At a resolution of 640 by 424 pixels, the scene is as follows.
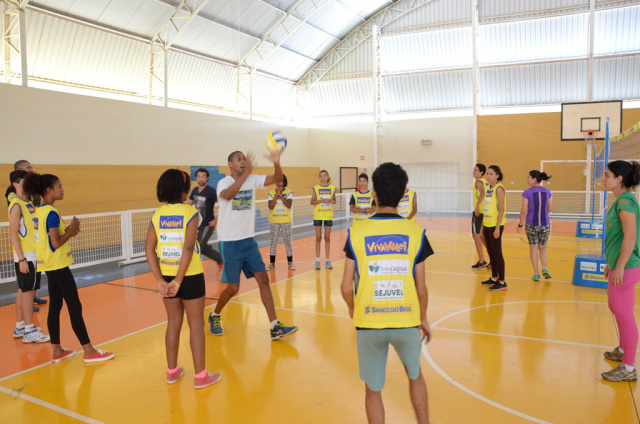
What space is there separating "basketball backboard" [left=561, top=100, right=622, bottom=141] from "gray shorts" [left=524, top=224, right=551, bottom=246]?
9.93 meters

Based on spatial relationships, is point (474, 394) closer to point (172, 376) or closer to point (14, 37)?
point (172, 376)

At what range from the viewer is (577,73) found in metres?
21.0

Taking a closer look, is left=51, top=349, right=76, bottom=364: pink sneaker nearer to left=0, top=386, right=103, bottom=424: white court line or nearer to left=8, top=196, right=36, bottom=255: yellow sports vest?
left=0, top=386, right=103, bottom=424: white court line

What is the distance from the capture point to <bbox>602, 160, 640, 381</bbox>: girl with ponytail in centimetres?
378

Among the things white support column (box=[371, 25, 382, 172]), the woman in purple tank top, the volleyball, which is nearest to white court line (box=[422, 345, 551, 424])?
the volleyball

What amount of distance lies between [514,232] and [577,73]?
11.3 metres

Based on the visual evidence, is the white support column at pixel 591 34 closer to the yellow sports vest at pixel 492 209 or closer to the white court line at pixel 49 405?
the yellow sports vest at pixel 492 209

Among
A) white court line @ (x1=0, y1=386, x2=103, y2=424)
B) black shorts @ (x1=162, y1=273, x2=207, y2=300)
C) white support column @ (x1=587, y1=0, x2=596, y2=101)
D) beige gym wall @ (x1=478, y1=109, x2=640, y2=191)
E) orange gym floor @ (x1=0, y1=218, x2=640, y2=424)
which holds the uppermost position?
white support column @ (x1=587, y1=0, x2=596, y2=101)

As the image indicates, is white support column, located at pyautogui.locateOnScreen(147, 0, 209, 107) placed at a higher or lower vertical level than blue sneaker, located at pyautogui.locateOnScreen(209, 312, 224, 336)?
higher

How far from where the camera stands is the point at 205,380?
13.1ft

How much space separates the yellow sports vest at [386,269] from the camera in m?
2.63

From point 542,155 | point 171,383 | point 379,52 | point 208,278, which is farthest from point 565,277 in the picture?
point 379,52

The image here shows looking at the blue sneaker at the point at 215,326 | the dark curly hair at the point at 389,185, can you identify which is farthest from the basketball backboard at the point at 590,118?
the dark curly hair at the point at 389,185

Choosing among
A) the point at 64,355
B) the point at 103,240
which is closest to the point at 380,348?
the point at 64,355
